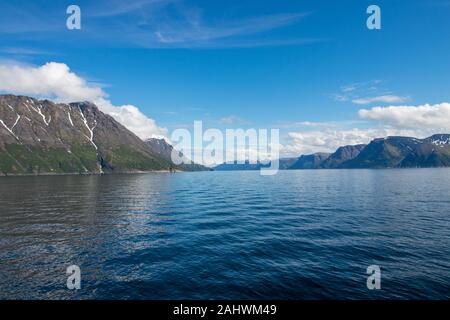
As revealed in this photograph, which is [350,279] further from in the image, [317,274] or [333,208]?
[333,208]

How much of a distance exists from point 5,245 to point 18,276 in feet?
55.9

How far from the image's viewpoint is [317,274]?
31.4m

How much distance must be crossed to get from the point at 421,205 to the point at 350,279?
67.2 meters

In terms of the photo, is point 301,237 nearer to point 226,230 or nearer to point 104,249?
point 226,230

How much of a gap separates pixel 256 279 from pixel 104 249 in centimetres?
2482

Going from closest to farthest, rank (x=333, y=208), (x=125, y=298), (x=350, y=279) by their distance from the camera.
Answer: (x=125, y=298) < (x=350, y=279) < (x=333, y=208)

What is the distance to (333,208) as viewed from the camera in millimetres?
77062

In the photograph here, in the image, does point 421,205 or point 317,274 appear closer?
point 317,274

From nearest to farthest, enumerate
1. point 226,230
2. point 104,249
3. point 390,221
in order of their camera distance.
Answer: point 104,249 < point 226,230 < point 390,221

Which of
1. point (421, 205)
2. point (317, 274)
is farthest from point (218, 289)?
point (421, 205)

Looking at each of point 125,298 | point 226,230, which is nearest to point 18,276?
point 125,298

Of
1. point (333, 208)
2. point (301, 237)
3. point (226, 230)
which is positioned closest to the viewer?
point (301, 237)

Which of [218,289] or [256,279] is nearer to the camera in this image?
[218,289]

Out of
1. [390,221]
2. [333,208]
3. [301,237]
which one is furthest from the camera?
[333,208]
